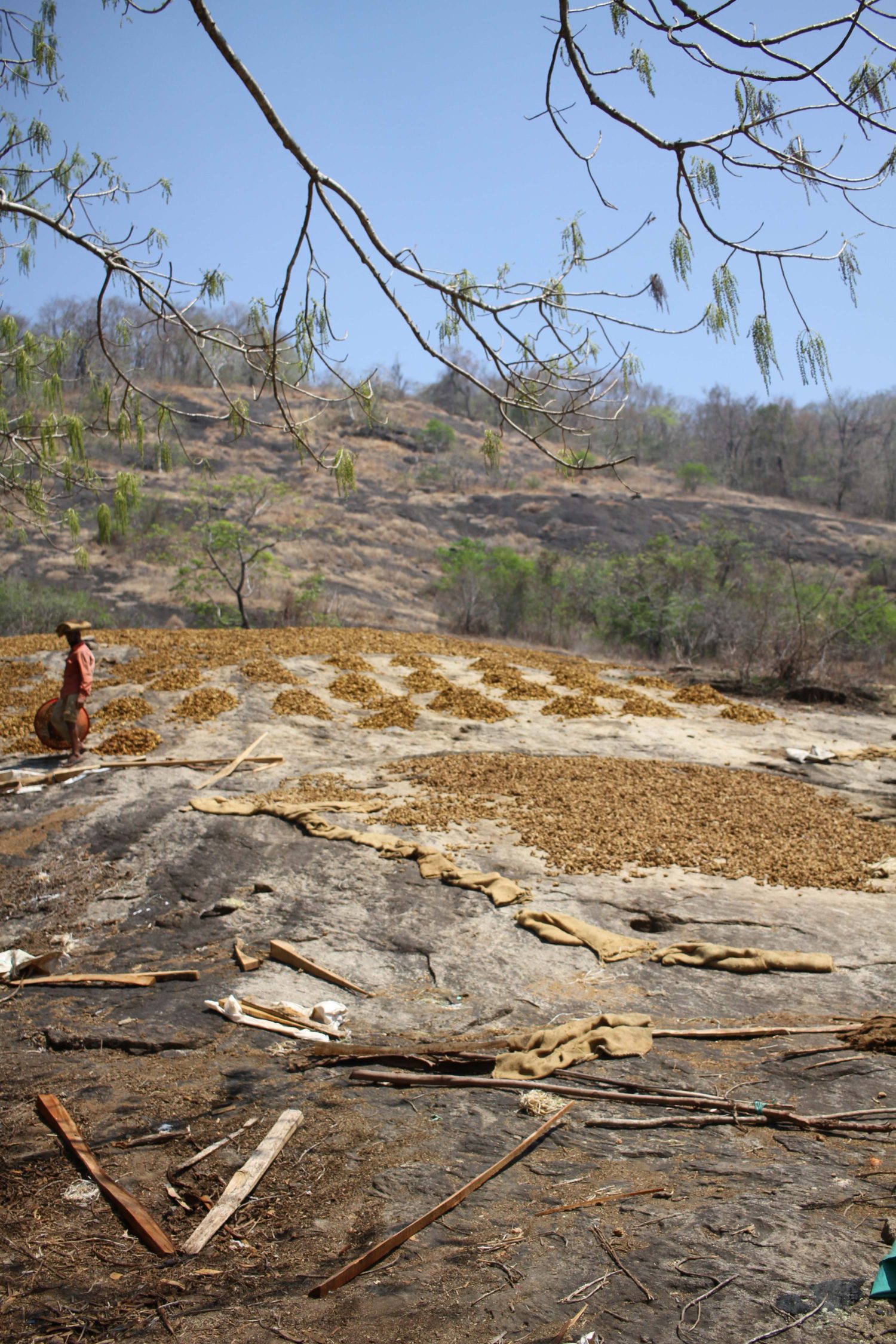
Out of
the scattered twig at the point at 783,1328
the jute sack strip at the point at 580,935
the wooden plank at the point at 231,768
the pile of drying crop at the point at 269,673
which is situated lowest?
the jute sack strip at the point at 580,935

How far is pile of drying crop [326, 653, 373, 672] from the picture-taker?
31.0ft

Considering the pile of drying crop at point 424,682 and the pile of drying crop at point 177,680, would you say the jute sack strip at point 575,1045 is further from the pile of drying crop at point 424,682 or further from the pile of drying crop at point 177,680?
the pile of drying crop at point 177,680

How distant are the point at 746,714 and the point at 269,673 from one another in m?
4.91

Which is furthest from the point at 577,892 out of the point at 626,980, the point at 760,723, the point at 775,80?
the point at 760,723

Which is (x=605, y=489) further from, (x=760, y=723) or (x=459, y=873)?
(x=459, y=873)

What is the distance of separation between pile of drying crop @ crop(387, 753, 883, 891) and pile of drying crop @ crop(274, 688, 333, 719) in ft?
4.71

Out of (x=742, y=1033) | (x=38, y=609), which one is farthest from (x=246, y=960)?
(x=38, y=609)

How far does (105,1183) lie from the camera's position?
219 centimetres

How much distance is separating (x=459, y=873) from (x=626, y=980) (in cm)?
124

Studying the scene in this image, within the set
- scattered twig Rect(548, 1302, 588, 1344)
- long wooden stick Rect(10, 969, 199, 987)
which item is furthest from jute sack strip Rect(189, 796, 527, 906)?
scattered twig Rect(548, 1302, 588, 1344)

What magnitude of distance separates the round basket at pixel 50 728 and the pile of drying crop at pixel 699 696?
6014mm

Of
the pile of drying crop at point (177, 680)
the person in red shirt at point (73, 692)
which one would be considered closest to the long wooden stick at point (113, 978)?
the person in red shirt at point (73, 692)

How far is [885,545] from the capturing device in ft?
96.1

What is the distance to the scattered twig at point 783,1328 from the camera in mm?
1497
